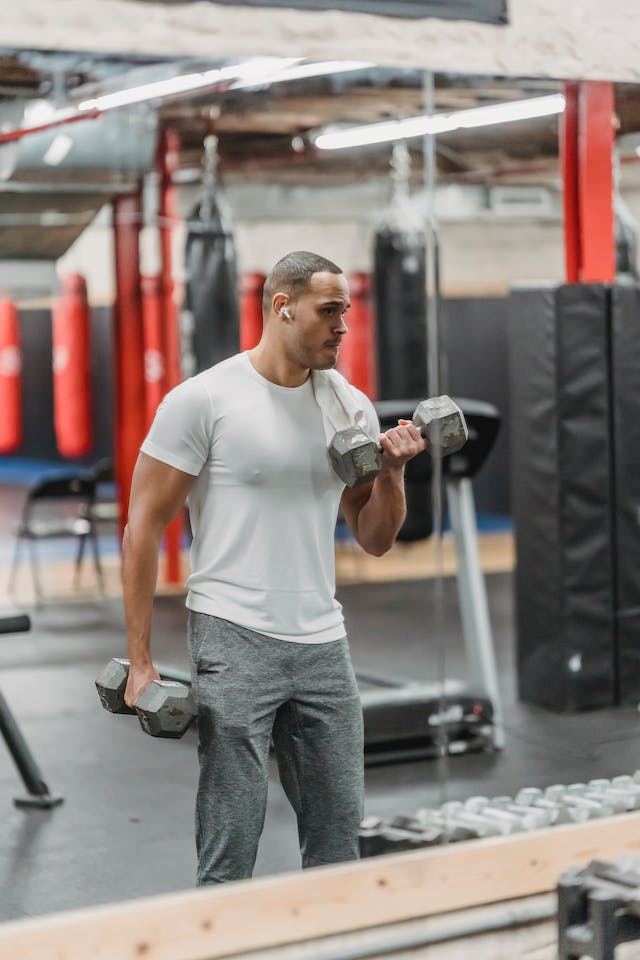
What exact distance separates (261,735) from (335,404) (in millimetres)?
611

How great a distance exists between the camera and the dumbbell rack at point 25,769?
172 inches

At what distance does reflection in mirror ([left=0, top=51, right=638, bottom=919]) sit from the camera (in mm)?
2693

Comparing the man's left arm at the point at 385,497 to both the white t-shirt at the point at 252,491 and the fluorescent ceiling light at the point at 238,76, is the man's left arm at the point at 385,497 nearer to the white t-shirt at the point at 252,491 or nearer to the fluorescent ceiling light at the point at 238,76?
the white t-shirt at the point at 252,491

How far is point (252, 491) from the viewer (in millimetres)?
2650

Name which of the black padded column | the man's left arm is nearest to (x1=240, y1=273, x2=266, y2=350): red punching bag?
the black padded column

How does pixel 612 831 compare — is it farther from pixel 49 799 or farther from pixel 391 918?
pixel 49 799

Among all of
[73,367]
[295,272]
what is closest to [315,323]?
[295,272]

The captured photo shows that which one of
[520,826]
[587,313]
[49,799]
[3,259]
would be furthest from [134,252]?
[520,826]

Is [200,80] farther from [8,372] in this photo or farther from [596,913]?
[8,372]

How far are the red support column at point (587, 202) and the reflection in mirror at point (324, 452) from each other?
3cm

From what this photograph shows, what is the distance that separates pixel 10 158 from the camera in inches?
280

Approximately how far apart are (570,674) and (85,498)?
12.2 feet

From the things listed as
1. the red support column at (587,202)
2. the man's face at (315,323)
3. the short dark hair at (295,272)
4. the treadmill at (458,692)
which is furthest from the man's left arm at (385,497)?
the red support column at (587,202)

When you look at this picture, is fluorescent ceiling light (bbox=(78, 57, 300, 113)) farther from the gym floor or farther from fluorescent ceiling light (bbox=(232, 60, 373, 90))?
the gym floor
